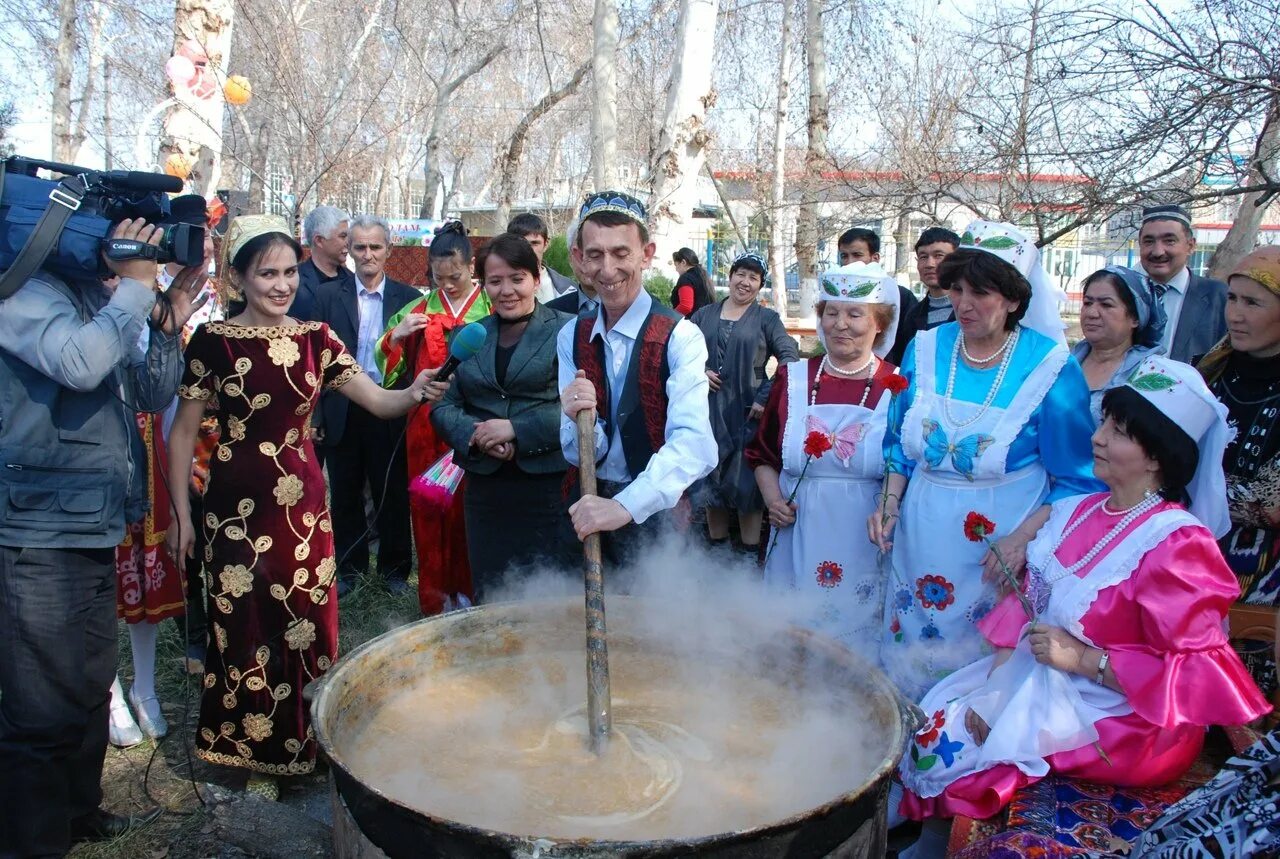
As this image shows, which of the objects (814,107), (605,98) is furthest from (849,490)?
(814,107)

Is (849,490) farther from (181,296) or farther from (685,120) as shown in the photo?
(685,120)

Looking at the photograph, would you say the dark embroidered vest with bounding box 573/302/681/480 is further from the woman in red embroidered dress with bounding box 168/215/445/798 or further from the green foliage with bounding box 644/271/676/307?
the green foliage with bounding box 644/271/676/307

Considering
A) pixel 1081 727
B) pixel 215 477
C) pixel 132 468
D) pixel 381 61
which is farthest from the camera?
pixel 381 61

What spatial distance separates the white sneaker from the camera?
11.9 ft

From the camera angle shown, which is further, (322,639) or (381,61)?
(381,61)

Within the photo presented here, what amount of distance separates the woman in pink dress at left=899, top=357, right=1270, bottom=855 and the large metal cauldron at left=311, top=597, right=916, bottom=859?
18.9 inches

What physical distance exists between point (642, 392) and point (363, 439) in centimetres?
275

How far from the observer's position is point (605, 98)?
9.24 meters

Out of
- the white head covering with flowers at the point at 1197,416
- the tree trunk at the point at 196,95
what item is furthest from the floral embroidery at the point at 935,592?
the tree trunk at the point at 196,95

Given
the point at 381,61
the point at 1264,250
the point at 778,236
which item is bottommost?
the point at 1264,250

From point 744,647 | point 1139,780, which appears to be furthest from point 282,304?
point 1139,780

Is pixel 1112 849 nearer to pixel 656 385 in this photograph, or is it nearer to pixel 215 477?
pixel 656 385

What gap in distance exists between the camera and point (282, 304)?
309cm

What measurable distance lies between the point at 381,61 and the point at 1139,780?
28.3 metres
